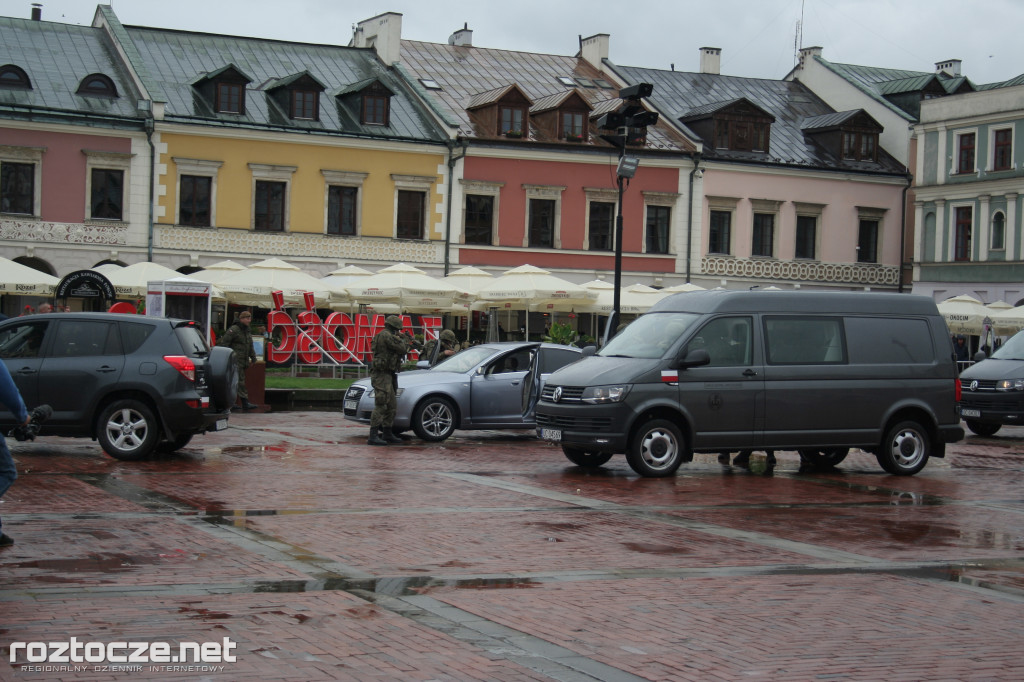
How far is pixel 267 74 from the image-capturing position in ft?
137

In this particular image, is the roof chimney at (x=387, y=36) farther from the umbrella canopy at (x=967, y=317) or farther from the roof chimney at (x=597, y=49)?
the umbrella canopy at (x=967, y=317)

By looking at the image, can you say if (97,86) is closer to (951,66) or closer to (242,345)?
(242,345)

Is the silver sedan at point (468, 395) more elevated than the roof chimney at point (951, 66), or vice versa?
the roof chimney at point (951, 66)

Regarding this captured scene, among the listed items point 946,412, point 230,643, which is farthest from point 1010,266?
point 230,643

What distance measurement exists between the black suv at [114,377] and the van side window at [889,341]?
25.9 feet

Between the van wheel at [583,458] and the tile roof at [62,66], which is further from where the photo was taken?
the tile roof at [62,66]

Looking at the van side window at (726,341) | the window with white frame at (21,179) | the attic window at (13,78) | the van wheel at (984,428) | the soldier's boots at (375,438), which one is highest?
the attic window at (13,78)

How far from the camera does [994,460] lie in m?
18.4

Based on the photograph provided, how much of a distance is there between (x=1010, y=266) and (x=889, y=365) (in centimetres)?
3201

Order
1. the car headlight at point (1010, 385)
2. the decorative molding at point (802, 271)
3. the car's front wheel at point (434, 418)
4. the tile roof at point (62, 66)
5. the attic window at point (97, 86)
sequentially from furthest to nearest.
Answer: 1. the decorative molding at point (802, 271)
2. the attic window at point (97, 86)
3. the tile roof at point (62, 66)
4. the car headlight at point (1010, 385)
5. the car's front wheel at point (434, 418)

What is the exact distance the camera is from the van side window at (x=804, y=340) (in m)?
14.9

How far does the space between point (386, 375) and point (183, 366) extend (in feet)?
11.6

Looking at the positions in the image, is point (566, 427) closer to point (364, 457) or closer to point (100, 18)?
point (364, 457)


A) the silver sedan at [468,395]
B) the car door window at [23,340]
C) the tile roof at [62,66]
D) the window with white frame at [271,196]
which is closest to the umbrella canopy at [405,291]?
the window with white frame at [271,196]
